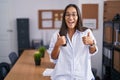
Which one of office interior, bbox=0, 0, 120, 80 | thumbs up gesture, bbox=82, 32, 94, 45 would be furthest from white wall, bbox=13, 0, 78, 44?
thumbs up gesture, bbox=82, 32, 94, 45

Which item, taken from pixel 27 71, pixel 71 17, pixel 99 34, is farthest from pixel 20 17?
pixel 71 17

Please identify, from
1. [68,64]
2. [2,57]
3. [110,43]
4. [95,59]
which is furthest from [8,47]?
[68,64]

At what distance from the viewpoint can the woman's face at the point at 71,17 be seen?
5.60 ft

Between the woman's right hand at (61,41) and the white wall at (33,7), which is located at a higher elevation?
the white wall at (33,7)

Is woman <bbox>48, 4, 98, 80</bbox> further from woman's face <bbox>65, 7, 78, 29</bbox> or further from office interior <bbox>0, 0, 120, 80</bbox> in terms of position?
office interior <bbox>0, 0, 120, 80</bbox>

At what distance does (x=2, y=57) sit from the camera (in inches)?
227

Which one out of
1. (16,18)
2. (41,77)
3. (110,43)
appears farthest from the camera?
(16,18)

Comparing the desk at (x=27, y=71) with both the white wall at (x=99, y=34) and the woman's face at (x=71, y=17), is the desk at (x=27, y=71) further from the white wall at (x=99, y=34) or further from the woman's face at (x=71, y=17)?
the white wall at (x=99, y=34)

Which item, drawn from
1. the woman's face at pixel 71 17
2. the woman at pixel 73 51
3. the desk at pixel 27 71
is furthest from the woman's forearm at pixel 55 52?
the desk at pixel 27 71

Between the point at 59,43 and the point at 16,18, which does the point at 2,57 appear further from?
the point at 59,43

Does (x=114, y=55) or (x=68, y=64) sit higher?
(x=68, y=64)

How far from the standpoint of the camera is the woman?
1.70m

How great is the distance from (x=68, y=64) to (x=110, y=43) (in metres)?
2.68

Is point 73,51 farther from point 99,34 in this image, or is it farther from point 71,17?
point 99,34
